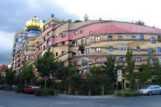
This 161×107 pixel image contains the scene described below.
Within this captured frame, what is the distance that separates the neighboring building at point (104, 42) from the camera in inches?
2990

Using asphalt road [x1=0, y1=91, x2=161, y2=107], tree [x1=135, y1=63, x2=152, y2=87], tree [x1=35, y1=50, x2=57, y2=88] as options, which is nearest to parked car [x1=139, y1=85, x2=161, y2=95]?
tree [x1=135, y1=63, x2=152, y2=87]

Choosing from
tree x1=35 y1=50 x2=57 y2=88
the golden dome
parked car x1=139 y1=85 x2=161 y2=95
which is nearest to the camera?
parked car x1=139 y1=85 x2=161 y2=95

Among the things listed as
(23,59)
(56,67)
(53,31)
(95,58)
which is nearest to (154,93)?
(56,67)

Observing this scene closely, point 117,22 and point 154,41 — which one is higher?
point 117,22

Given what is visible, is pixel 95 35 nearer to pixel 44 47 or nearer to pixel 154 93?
pixel 44 47

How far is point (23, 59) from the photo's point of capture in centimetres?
11562

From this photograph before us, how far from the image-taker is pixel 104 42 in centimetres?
7662

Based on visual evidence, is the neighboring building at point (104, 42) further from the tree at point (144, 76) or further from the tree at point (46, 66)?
the tree at point (46, 66)

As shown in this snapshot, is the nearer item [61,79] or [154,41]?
[61,79]

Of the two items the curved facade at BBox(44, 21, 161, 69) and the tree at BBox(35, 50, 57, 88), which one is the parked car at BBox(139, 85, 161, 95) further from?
the curved facade at BBox(44, 21, 161, 69)

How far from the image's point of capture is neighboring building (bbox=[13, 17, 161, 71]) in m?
75.9

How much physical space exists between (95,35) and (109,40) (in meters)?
3.43

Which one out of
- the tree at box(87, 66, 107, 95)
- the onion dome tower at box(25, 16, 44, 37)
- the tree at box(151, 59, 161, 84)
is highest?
the onion dome tower at box(25, 16, 44, 37)

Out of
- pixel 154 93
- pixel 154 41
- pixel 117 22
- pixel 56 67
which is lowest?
pixel 154 93
